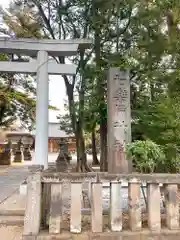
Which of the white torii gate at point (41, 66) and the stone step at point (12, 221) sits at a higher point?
the white torii gate at point (41, 66)

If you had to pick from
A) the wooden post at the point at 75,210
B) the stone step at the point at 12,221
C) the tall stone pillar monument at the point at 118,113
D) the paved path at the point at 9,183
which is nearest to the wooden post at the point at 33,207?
the wooden post at the point at 75,210

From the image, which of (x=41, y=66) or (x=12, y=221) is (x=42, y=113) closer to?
(x=41, y=66)

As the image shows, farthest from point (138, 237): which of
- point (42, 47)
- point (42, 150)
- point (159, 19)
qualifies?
point (159, 19)

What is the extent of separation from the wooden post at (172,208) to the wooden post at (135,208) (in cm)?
38

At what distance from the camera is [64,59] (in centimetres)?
1195

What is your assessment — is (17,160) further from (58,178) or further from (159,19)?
(58,178)

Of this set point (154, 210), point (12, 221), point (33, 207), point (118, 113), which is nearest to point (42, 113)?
point (118, 113)

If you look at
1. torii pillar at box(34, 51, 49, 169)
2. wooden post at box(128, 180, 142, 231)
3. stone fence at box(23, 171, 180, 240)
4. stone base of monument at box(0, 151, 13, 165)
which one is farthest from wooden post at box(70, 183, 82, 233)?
stone base of monument at box(0, 151, 13, 165)

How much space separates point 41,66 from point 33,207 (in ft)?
13.8

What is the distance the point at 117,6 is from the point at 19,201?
8136 mm

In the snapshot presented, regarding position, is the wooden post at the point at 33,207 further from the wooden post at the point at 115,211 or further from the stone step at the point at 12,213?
the stone step at the point at 12,213

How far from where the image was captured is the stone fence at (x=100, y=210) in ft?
10.6

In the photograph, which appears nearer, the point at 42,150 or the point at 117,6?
the point at 42,150

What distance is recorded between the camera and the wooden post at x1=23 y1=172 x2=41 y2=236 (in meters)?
3.20
